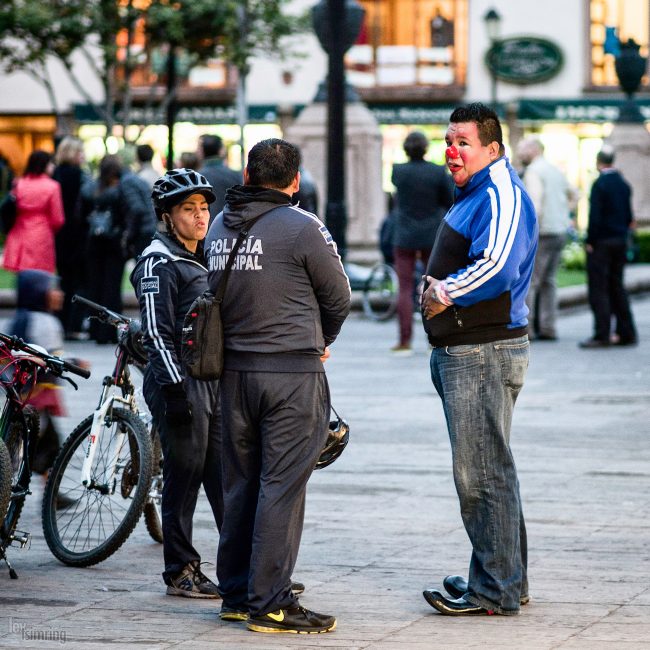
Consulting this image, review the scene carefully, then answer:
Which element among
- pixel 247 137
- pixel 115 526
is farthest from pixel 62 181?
pixel 247 137

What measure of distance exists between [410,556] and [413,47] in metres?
40.0

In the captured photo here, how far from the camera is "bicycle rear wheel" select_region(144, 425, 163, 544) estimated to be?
7.40 metres

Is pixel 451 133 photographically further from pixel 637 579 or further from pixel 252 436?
pixel 637 579

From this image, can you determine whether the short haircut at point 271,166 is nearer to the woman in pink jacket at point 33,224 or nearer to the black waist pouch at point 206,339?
the black waist pouch at point 206,339

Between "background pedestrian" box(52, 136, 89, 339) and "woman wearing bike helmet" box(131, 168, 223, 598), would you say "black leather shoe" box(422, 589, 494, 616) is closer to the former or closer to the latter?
"woman wearing bike helmet" box(131, 168, 223, 598)

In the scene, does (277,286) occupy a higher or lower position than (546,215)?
higher

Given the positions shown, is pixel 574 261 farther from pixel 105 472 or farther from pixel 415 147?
pixel 105 472

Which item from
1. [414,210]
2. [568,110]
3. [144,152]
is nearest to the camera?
[414,210]

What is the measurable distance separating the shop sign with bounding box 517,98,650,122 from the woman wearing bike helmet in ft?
127

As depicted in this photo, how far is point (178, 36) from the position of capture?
32.7 meters

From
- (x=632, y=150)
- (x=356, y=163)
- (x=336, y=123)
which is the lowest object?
(x=356, y=163)

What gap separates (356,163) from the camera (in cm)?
2291

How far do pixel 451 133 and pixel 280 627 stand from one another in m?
1.91

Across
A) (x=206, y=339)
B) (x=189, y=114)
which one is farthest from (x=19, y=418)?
(x=189, y=114)
